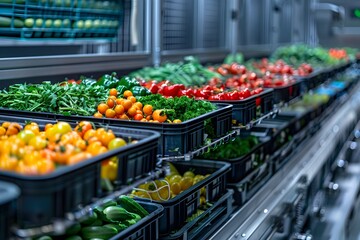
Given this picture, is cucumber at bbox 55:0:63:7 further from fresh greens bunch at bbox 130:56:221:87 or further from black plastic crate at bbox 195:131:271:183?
black plastic crate at bbox 195:131:271:183

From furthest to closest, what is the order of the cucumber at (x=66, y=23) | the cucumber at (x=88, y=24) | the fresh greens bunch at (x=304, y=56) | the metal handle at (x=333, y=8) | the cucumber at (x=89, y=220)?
1. the metal handle at (x=333, y=8)
2. the fresh greens bunch at (x=304, y=56)
3. the cucumber at (x=88, y=24)
4. the cucumber at (x=66, y=23)
5. the cucumber at (x=89, y=220)

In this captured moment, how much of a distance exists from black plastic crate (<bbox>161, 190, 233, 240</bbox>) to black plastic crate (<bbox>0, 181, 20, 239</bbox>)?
946mm

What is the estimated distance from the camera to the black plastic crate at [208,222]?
6.46 ft

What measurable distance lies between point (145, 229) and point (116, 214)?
0.72 feet

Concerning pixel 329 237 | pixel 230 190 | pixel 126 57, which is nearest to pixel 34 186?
pixel 230 190

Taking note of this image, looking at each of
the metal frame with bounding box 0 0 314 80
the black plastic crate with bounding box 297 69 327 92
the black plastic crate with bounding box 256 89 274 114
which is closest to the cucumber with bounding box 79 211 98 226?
the metal frame with bounding box 0 0 314 80

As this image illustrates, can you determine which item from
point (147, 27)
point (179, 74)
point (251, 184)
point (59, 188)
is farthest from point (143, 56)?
point (59, 188)

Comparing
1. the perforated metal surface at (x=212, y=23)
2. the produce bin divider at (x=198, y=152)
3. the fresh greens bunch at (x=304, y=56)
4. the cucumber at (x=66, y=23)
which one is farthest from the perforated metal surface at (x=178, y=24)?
the produce bin divider at (x=198, y=152)

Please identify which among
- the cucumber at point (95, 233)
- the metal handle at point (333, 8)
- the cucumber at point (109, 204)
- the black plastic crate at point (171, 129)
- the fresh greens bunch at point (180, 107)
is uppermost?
the metal handle at point (333, 8)

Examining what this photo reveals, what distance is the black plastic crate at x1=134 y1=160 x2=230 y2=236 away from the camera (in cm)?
196

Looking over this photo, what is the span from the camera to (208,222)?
87.4 inches

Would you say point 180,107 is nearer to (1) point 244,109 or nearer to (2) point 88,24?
(1) point 244,109

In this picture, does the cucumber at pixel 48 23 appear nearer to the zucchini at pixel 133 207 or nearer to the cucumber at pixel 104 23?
the cucumber at pixel 104 23

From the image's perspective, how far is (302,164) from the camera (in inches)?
150
